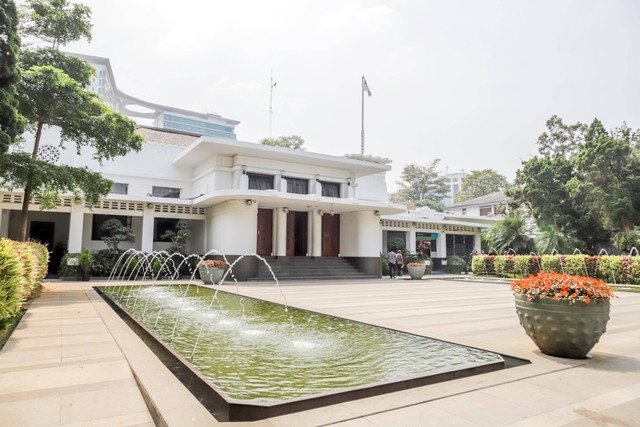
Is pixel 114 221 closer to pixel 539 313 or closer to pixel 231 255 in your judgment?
pixel 231 255

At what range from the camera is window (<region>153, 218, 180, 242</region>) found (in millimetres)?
22975

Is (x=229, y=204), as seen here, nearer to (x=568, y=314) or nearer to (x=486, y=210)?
(x=568, y=314)

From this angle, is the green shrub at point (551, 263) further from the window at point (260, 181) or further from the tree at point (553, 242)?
the window at point (260, 181)

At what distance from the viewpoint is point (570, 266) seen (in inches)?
786

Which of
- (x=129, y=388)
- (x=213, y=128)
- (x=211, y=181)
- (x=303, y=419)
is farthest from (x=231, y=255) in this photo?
(x=213, y=128)

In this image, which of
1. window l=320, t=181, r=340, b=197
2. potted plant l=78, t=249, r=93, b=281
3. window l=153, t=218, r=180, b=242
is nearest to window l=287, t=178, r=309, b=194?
window l=320, t=181, r=340, b=197

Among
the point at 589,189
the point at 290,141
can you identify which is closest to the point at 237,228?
the point at 589,189

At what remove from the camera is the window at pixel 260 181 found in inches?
823

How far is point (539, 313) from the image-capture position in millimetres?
5008

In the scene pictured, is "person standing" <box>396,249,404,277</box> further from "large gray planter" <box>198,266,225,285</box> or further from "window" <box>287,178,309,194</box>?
"large gray planter" <box>198,266,225,285</box>

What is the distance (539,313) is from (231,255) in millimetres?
15107

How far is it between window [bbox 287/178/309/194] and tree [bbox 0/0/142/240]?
9242mm

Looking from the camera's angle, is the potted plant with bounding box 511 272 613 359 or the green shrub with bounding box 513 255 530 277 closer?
the potted plant with bounding box 511 272 613 359

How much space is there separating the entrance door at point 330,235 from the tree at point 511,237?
1123 cm
